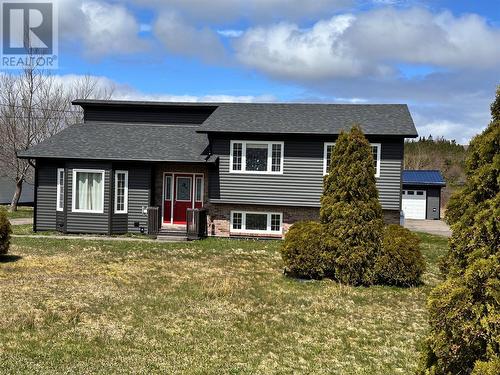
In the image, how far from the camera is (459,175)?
159ft

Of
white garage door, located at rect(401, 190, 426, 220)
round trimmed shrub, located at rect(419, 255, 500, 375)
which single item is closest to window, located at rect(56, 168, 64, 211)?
round trimmed shrub, located at rect(419, 255, 500, 375)

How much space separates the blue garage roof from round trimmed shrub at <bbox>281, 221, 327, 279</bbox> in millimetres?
24967

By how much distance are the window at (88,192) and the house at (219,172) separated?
0.04 m

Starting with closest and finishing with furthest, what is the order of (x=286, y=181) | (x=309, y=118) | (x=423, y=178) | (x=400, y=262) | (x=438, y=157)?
1. (x=400, y=262)
2. (x=286, y=181)
3. (x=309, y=118)
4. (x=423, y=178)
5. (x=438, y=157)

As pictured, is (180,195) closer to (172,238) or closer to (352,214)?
(172,238)

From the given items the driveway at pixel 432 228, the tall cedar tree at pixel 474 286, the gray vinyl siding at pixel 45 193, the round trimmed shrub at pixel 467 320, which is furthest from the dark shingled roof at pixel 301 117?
the round trimmed shrub at pixel 467 320

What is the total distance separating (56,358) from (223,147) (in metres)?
13.8

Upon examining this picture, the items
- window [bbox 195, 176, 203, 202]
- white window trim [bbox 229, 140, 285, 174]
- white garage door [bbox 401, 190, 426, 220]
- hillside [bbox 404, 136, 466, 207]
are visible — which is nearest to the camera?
white window trim [bbox 229, 140, 285, 174]

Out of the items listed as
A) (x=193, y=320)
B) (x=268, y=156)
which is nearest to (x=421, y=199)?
(x=268, y=156)

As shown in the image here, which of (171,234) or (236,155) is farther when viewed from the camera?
(236,155)

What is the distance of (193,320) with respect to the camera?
26.8ft

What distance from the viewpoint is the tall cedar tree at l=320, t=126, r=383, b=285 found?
36.8 feet

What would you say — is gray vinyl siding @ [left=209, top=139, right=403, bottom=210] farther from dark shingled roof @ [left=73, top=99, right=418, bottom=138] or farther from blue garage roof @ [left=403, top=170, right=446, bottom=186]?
blue garage roof @ [left=403, top=170, right=446, bottom=186]

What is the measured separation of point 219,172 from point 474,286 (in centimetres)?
1564
